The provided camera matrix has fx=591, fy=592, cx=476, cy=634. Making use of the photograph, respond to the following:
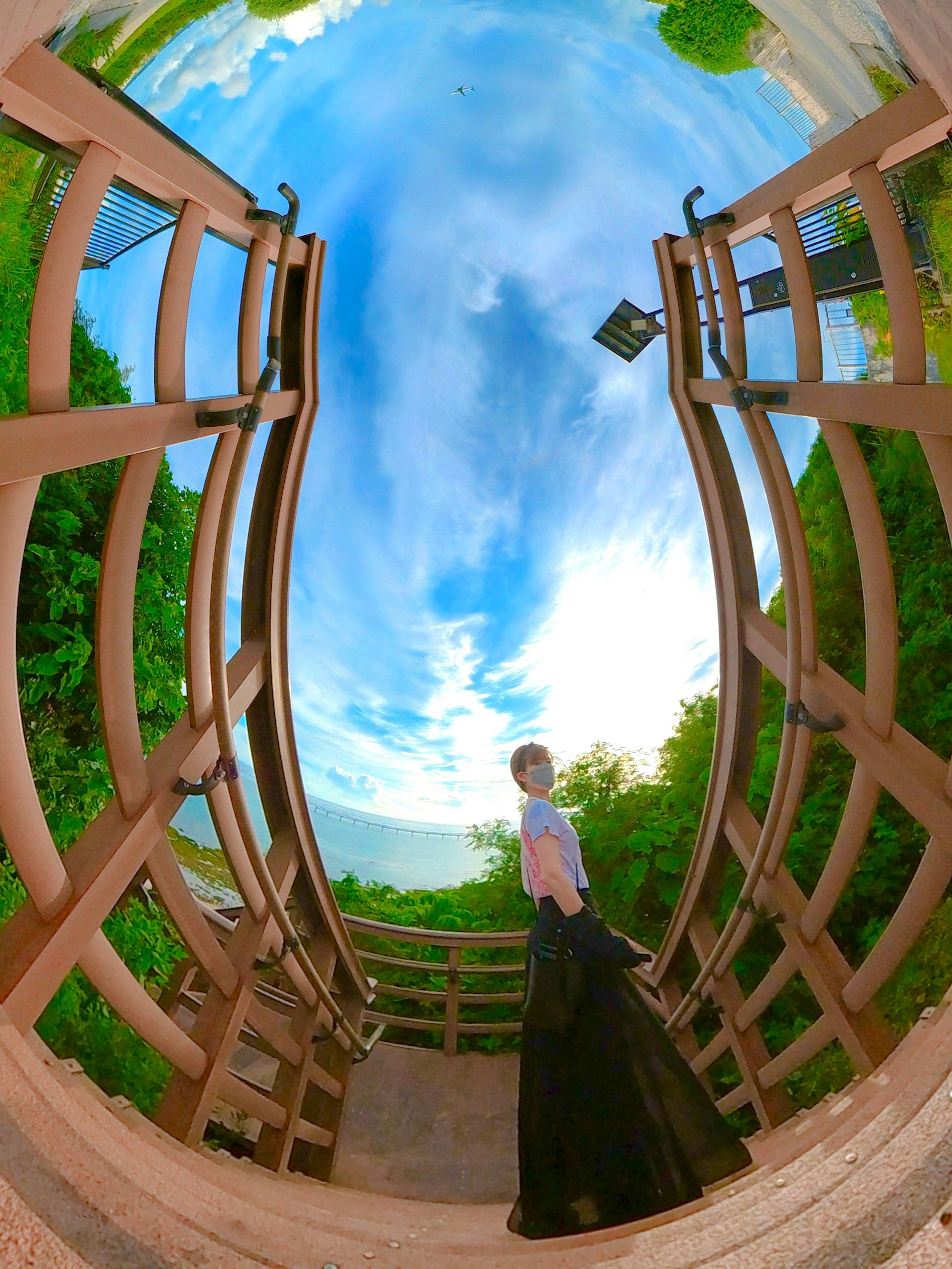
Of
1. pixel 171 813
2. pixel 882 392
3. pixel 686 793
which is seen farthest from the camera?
pixel 686 793

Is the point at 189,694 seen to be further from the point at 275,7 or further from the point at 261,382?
the point at 275,7

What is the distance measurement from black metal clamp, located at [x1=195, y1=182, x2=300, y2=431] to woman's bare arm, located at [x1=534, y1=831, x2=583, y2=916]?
91.2 inches

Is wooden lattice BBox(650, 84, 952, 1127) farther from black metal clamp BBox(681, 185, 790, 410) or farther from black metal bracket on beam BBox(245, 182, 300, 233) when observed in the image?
black metal bracket on beam BBox(245, 182, 300, 233)

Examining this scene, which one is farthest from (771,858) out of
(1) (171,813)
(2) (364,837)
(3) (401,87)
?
(3) (401,87)

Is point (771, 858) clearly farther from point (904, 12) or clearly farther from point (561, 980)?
point (904, 12)

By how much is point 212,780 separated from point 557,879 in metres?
1.61

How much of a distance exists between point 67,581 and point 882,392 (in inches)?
163

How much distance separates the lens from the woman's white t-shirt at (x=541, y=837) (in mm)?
2672

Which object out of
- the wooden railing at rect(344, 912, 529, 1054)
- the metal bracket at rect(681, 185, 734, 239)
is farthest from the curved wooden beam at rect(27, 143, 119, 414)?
the wooden railing at rect(344, 912, 529, 1054)

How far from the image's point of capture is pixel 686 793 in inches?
214

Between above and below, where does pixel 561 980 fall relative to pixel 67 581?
below

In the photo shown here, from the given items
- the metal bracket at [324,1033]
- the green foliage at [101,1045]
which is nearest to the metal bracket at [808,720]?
the green foliage at [101,1045]

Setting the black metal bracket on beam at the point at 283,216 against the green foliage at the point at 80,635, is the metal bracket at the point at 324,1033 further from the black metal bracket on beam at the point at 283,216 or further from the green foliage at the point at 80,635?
the black metal bracket on beam at the point at 283,216

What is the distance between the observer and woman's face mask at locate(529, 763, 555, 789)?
2.86 meters
